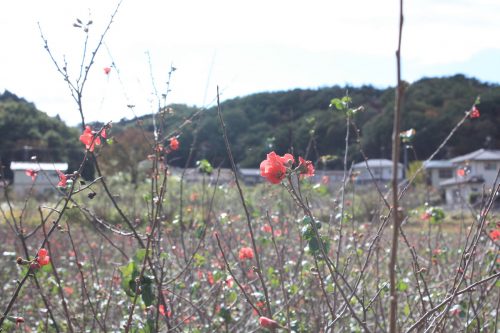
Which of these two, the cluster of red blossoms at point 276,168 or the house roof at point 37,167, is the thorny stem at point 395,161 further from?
the house roof at point 37,167

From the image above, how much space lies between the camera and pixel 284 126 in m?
12.4

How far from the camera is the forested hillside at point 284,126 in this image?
18.4ft

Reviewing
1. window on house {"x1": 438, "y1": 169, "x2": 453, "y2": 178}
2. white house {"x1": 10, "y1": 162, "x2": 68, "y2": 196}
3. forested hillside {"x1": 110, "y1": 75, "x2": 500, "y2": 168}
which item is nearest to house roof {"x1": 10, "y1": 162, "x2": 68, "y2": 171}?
white house {"x1": 10, "y1": 162, "x2": 68, "y2": 196}

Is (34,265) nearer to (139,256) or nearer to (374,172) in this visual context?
(139,256)

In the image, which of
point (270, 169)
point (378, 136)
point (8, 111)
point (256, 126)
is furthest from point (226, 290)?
point (378, 136)

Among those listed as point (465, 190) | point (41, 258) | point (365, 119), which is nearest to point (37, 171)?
point (41, 258)

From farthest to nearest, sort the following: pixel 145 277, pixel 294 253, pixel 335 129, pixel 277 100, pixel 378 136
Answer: pixel 378 136, pixel 277 100, pixel 335 129, pixel 294 253, pixel 145 277

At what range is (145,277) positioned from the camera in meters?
2.09

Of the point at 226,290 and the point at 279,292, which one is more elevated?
the point at 226,290

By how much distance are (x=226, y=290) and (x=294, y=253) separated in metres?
2.40

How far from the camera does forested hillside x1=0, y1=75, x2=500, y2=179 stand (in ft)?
18.4

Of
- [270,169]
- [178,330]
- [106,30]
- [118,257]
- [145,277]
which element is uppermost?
[106,30]

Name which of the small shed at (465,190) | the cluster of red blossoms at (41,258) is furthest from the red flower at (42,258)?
the small shed at (465,190)

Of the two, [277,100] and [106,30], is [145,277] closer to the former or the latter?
[106,30]
